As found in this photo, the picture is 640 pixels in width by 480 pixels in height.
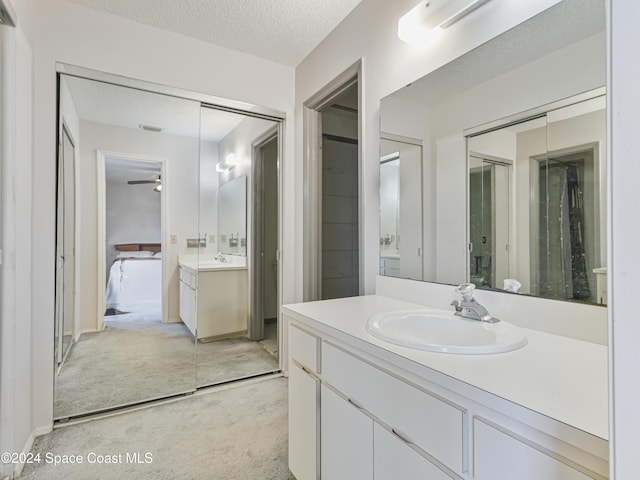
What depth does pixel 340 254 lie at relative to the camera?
317 centimetres

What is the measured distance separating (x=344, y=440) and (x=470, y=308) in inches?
25.8

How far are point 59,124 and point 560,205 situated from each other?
2.57 metres

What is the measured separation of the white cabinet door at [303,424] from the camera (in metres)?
1.31

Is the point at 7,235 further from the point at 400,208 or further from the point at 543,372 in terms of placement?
the point at 543,372

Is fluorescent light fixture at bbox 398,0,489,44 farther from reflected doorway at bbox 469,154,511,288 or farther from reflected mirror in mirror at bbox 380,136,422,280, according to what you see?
reflected doorway at bbox 469,154,511,288

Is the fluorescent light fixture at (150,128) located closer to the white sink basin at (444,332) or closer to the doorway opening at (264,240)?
the doorway opening at (264,240)

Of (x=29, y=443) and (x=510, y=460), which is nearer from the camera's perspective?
(x=510, y=460)

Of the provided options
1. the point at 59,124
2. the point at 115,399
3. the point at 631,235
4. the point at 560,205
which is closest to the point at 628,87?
the point at 631,235

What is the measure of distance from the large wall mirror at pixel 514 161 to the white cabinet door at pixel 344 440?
730mm

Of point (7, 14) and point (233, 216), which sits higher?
point (7, 14)

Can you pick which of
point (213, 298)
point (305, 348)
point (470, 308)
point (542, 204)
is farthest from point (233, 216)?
point (542, 204)

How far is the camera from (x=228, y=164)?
9.71 feet

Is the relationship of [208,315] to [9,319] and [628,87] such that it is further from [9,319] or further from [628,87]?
[628,87]

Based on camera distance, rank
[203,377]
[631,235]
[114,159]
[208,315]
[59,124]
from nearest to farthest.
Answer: [631,235] < [59,124] < [114,159] < [203,377] < [208,315]
